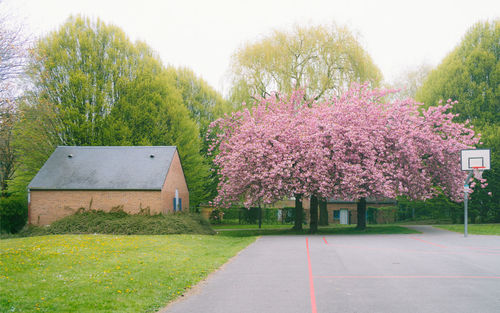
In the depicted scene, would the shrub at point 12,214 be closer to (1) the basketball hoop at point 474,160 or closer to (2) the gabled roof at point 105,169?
(2) the gabled roof at point 105,169

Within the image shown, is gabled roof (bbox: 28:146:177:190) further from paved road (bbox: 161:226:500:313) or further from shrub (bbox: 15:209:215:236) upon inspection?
paved road (bbox: 161:226:500:313)

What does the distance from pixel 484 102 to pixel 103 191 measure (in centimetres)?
2767

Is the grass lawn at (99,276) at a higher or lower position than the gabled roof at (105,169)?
lower

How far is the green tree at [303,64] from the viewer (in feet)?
102

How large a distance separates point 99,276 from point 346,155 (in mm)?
17246

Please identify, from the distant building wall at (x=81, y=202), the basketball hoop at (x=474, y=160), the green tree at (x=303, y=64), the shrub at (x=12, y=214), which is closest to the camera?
the basketball hoop at (x=474, y=160)

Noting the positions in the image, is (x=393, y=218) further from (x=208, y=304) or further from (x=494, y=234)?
(x=208, y=304)

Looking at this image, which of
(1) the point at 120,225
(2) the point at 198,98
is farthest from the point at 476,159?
(2) the point at 198,98

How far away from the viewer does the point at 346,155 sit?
2478 cm

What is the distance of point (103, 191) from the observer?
26.8 m

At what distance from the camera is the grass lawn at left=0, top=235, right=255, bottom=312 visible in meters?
7.86

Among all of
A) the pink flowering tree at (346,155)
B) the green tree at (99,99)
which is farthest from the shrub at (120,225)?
the green tree at (99,99)

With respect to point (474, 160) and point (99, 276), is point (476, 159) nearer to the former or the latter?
point (474, 160)

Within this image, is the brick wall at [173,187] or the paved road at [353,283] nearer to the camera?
the paved road at [353,283]
